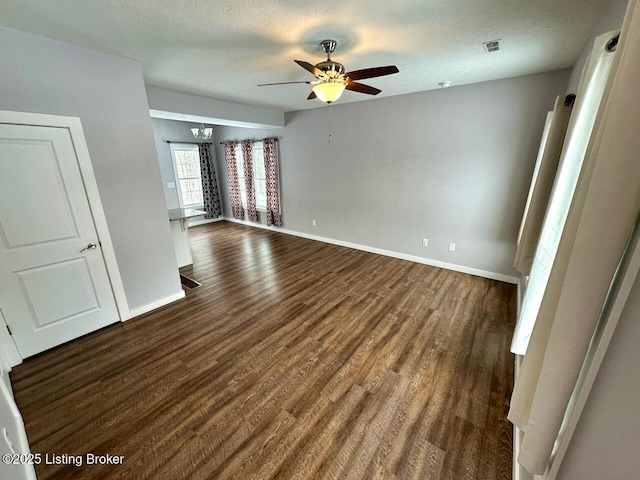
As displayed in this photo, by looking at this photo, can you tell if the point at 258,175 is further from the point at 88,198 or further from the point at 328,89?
the point at 328,89

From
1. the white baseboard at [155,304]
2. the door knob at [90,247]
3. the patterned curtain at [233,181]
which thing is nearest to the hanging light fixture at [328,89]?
the door knob at [90,247]

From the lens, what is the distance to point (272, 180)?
565cm

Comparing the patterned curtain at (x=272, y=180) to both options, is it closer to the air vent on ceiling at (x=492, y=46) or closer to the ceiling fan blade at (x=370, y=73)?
the ceiling fan blade at (x=370, y=73)

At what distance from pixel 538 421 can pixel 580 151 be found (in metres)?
1.18

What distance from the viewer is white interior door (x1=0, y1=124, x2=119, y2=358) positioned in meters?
2.00

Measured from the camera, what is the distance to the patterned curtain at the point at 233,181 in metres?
6.37

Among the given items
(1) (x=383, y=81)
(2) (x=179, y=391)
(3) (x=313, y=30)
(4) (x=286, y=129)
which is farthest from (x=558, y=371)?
(4) (x=286, y=129)

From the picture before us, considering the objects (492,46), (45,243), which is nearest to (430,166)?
(492,46)

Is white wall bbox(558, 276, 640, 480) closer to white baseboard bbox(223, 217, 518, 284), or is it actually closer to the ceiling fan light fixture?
the ceiling fan light fixture

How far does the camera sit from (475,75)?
2881 mm

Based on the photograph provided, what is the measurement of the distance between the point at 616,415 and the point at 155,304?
139 inches

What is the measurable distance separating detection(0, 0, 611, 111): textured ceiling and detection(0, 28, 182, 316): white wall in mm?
146

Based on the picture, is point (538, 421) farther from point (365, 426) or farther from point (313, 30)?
point (313, 30)

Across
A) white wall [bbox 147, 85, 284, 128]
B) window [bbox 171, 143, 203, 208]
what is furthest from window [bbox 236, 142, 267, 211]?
white wall [bbox 147, 85, 284, 128]
